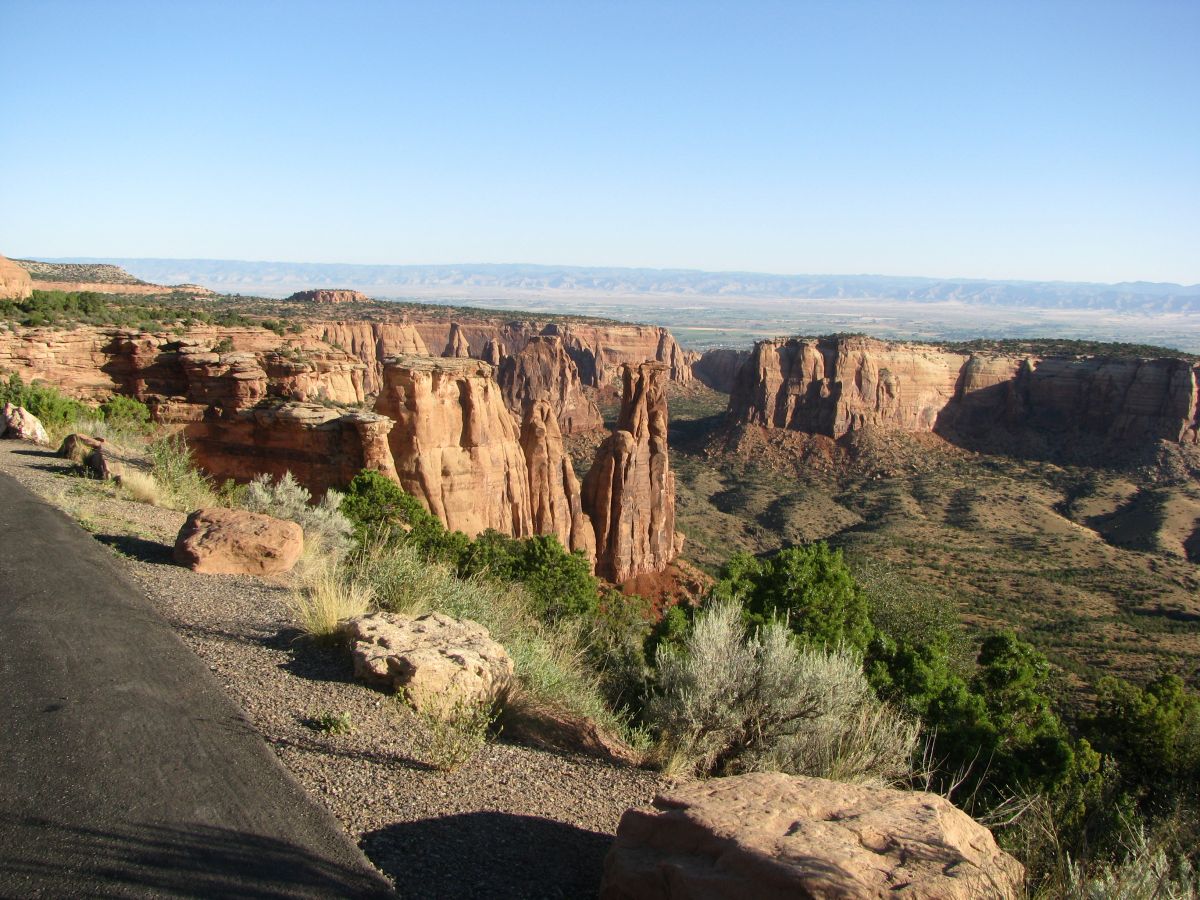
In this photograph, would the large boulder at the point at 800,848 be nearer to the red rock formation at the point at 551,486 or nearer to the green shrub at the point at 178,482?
the green shrub at the point at 178,482

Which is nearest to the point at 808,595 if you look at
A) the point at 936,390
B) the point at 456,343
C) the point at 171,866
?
the point at 171,866

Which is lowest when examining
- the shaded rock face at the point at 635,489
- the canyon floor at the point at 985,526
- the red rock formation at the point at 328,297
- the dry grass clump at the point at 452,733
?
the canyon floor at the point at 985,526

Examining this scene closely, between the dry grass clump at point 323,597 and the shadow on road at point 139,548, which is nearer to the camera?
the dry grass clump at point 323,597

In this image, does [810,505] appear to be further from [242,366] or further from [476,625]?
[476,625]

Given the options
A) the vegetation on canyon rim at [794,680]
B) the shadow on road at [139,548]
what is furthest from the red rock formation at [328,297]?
the shadow on road at [139,548]

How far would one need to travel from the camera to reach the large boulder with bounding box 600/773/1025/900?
14.9 ft

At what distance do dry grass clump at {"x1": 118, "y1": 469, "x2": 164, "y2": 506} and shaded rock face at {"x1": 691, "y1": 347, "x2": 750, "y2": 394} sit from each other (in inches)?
4361

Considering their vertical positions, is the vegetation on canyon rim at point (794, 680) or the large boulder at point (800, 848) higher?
the large boulder at point (800, 848)

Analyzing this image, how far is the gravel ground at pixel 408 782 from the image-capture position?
5344 millimetres

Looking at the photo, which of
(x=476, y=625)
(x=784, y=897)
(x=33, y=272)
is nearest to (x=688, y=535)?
(x=476, y=625)

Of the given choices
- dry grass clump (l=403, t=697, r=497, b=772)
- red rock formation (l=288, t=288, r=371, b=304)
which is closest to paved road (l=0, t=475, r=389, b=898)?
dry grass clump (l=403, t=697, r=497, b=772)

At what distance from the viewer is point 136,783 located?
556 cm

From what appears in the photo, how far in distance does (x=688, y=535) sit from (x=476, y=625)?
43822 millimetres

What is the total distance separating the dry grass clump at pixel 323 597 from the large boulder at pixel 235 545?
0.36 m
